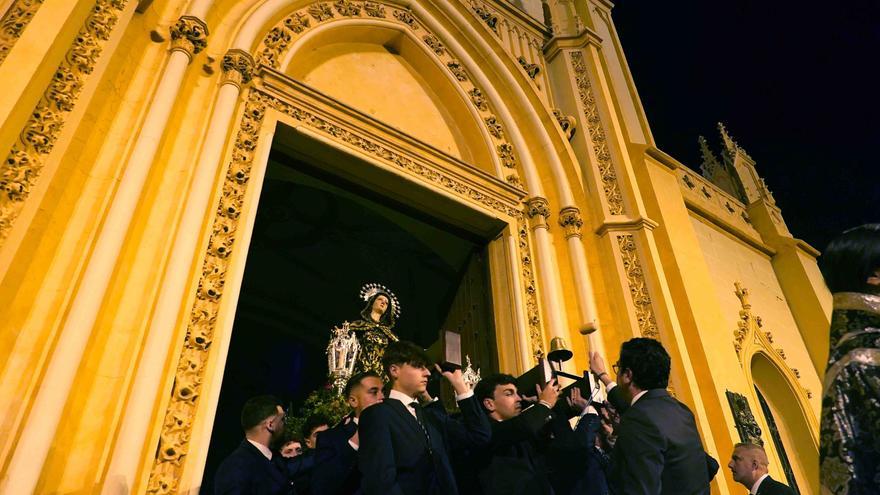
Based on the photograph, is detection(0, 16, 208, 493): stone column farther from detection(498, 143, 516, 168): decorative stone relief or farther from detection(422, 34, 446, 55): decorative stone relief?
detection(498, 143, 516, 168): decorative stone relief

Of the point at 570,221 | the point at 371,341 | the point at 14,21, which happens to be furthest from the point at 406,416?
the point at 570,221

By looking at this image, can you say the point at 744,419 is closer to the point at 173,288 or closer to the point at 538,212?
the point at 538,212

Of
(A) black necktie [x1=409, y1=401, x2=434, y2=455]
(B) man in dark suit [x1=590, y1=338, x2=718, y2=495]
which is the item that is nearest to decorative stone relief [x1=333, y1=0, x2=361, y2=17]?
(A) black necktie [x1=409, y1=401, x2=434, y2=455]

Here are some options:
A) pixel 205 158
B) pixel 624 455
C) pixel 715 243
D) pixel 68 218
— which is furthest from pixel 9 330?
pixel 715 243

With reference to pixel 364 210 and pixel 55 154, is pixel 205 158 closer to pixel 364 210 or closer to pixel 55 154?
pixel 55 154

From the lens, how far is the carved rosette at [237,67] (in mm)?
4641

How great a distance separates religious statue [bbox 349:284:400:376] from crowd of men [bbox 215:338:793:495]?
152cm

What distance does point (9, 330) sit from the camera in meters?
2.71

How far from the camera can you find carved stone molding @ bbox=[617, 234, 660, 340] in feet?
19.0

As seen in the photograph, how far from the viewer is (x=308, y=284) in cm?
1043

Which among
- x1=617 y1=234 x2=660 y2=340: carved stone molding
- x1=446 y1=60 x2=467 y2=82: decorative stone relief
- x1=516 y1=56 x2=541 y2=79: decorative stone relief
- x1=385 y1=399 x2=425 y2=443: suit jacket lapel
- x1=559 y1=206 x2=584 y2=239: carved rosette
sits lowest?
x1=385 y1=399 x2=425 y2=443: suit jacket lapel

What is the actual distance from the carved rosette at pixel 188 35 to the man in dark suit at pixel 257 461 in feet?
9.98

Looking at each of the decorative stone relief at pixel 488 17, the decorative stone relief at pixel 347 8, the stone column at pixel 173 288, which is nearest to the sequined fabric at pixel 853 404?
the stone column at pixel 173 288

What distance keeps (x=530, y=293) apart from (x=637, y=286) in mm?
1274
